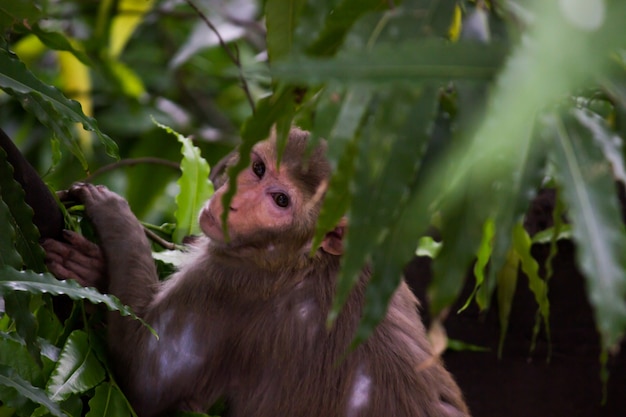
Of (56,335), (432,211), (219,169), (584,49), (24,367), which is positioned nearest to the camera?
(584,49)

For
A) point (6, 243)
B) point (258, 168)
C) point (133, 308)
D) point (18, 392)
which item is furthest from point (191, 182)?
point (18, 392)

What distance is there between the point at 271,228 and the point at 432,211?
122 cm

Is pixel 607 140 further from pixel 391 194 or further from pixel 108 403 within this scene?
pixel 108 403

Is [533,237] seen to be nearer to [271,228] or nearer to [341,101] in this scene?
[271,228]

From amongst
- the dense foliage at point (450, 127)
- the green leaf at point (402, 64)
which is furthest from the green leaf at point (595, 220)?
the green leaf at point (402, 64)

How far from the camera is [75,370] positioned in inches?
74.2

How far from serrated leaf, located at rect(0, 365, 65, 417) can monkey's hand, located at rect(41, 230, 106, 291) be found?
1.78ft

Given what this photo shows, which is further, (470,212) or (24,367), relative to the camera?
(24,367)

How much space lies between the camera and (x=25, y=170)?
1950mm

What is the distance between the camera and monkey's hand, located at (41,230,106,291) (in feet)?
7.02

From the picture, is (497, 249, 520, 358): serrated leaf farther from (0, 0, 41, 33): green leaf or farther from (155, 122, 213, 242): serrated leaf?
(0, 0, 41, 33): green leaf

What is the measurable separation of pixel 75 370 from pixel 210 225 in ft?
1.70

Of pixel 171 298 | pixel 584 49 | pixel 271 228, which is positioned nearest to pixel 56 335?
pixel 171 298

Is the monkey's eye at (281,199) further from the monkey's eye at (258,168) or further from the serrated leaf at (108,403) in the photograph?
the serrated leaf at (108,403)
